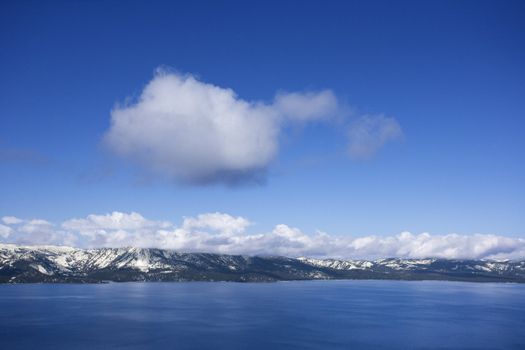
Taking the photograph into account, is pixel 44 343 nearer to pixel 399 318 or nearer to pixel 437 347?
pixel 437 347

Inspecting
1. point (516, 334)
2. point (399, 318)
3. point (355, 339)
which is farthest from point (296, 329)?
point (516, 334)

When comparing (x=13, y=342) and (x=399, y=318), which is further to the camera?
(x=399, y=318)

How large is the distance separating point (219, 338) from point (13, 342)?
182ft

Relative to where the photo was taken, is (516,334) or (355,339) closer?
(355,339)

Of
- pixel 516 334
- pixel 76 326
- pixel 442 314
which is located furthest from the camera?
pixel 442 314

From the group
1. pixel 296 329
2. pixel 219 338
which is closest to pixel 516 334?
pixel 296 329

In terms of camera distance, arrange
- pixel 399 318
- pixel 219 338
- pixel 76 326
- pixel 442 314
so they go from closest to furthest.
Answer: pixel 219 338 < pixel 76 326 < pixel 399 318 < pixel 442 314

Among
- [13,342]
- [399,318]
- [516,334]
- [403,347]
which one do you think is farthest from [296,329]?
[13,342]

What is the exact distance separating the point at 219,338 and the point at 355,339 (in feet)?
133

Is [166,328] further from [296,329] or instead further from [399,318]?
[399,318]

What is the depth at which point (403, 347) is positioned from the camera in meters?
116

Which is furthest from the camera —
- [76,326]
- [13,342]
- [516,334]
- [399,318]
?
[399,318]

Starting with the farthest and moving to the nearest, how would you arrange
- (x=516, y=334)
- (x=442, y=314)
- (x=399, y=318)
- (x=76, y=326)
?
(x=442, y=314) → (x=399, y=318) → (x=76, y=326) → (x=516, y=334)

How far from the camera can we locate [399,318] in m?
181
